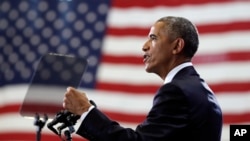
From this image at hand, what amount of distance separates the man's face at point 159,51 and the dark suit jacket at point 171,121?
0.11 meters

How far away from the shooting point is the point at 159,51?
158 cm

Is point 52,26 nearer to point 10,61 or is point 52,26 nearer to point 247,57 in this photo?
point 10,61

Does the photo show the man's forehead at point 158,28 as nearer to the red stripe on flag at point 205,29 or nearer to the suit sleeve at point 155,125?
the suit sleeve at point 155,125

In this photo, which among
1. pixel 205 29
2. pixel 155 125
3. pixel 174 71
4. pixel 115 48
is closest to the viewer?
pixel 155 125

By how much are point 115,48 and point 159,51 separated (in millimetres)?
1295

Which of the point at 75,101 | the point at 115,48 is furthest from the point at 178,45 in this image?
the point at 115,48

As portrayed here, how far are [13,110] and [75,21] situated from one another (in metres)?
0.62

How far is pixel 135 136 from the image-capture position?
1371 millimetres

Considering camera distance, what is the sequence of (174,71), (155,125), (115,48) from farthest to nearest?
(115,48) < (174,71) < (155,125)

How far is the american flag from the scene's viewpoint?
264 centimetres

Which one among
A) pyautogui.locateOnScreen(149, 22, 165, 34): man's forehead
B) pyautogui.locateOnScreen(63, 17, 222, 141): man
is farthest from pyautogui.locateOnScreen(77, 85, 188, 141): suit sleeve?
pyautogui.locateOnScreen(149, 22, 165, 34): man's forehead

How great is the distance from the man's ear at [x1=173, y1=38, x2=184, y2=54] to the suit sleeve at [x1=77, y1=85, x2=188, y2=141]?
0.18 metres

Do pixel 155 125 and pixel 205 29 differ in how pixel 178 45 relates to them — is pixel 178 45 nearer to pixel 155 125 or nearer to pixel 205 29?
pixel 155 125

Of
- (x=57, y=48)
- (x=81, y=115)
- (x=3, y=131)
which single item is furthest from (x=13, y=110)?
(x=81, y=115)
